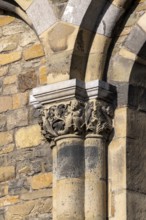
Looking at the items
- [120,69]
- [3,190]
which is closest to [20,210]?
[3,190]

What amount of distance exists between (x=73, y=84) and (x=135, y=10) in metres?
0.74

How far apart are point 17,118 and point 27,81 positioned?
11.9 inches

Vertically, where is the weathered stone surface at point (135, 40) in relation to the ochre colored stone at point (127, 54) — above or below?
above

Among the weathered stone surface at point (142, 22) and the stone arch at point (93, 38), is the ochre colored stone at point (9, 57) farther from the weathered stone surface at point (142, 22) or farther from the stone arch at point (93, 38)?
the weathered stone surface at point (142, 22)

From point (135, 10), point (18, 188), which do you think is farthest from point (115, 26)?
point (18, 188)

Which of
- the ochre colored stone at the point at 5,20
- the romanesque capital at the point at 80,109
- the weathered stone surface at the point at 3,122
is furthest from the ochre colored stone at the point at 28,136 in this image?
the ochre colored stone at the point at 5,20

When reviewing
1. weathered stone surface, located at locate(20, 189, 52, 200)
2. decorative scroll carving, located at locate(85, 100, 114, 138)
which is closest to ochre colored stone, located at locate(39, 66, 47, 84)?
decorative scroll carving, located at locate(85, 100, 114, 138)

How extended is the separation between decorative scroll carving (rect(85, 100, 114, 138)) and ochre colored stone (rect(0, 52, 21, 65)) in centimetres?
101

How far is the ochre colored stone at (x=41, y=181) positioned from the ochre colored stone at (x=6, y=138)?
0.43 m

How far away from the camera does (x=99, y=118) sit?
7949 millimetres

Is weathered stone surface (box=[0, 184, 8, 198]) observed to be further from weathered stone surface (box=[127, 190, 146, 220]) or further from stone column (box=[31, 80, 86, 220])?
weathered stone surface (box=[127, 190, 146, 220])

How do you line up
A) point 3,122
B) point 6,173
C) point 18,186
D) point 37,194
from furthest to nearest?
point 3,122, point 6,173, point 18,186, point 37,194

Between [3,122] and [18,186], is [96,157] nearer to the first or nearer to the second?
[18,186]

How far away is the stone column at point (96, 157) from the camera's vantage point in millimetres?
7825
